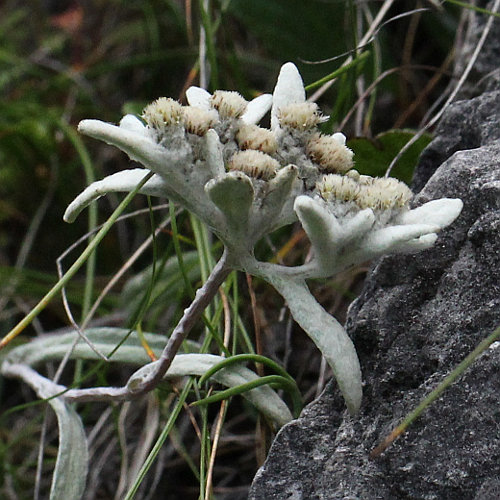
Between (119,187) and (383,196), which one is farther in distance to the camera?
(119,187)

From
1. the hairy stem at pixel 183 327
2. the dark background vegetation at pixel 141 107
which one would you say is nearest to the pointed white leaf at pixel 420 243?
the hairy stem at pixel 183 327

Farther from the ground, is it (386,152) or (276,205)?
(276,205)

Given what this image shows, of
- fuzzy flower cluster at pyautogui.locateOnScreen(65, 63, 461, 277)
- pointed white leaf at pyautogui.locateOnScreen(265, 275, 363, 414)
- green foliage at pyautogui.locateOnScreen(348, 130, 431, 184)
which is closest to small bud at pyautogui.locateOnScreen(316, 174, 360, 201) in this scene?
fuzzy flower cluster at pyautogui.locateOnScreen(65, 63, 461, 277)

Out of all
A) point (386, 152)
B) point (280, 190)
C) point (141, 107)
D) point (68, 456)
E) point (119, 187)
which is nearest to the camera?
point (280, 190)

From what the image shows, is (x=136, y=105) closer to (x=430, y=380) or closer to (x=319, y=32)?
(x=319, y=32)

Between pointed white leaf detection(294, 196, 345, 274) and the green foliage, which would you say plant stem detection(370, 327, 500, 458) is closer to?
pointed white leaf detection(294, 196, 345, 274)

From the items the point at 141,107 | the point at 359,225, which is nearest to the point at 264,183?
the point at 359,225

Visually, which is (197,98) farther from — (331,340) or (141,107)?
(141,107)
